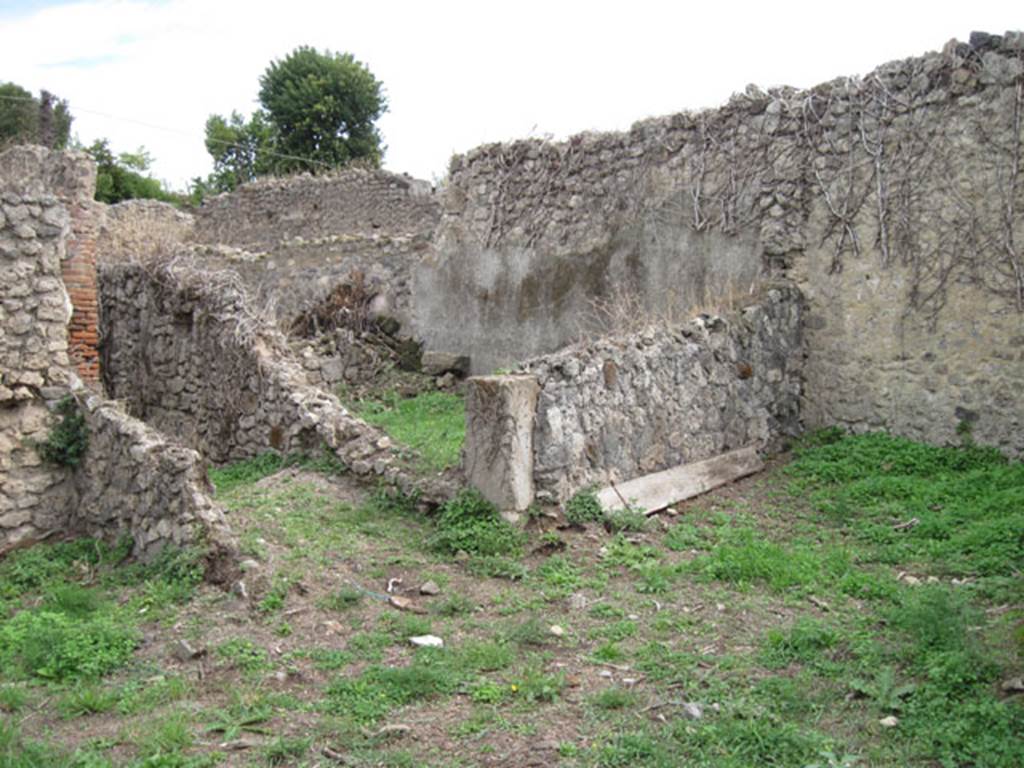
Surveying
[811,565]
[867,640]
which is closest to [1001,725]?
[867,640]

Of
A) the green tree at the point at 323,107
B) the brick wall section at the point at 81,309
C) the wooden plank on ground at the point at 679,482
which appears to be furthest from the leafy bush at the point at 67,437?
the green tree at the point at 323,107

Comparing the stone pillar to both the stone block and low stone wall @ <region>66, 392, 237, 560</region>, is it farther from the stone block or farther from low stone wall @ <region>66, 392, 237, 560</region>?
the stone block

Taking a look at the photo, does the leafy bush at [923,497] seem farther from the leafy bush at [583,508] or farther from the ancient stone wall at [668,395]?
the leafy bush at [583,508]

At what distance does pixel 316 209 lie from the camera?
2230cm

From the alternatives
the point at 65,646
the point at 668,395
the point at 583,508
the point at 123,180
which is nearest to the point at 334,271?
the point at 668,395

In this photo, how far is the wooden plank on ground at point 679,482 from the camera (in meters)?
8.17

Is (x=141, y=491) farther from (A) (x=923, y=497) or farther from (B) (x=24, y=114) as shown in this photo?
(B) (x=24, y=114)

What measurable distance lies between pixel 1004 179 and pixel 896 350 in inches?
72.0

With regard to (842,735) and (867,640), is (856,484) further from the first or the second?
(842,735)

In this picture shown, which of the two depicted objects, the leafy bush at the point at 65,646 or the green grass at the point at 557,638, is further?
the leafy bush at the point at 65,646

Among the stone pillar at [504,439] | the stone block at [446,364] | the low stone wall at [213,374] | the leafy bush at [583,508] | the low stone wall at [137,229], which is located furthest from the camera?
the stone block at [446,364]

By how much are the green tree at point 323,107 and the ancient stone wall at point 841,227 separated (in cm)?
2431

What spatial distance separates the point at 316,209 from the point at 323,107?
14.9 metres

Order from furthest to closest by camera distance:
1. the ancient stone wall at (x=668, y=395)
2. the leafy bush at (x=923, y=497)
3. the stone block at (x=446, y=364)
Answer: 1. the stone block at (x=446, y=364)
2. the ancient stone wall at (x=668, y=395)
3. the leafy bush at (x=923, y=497)
